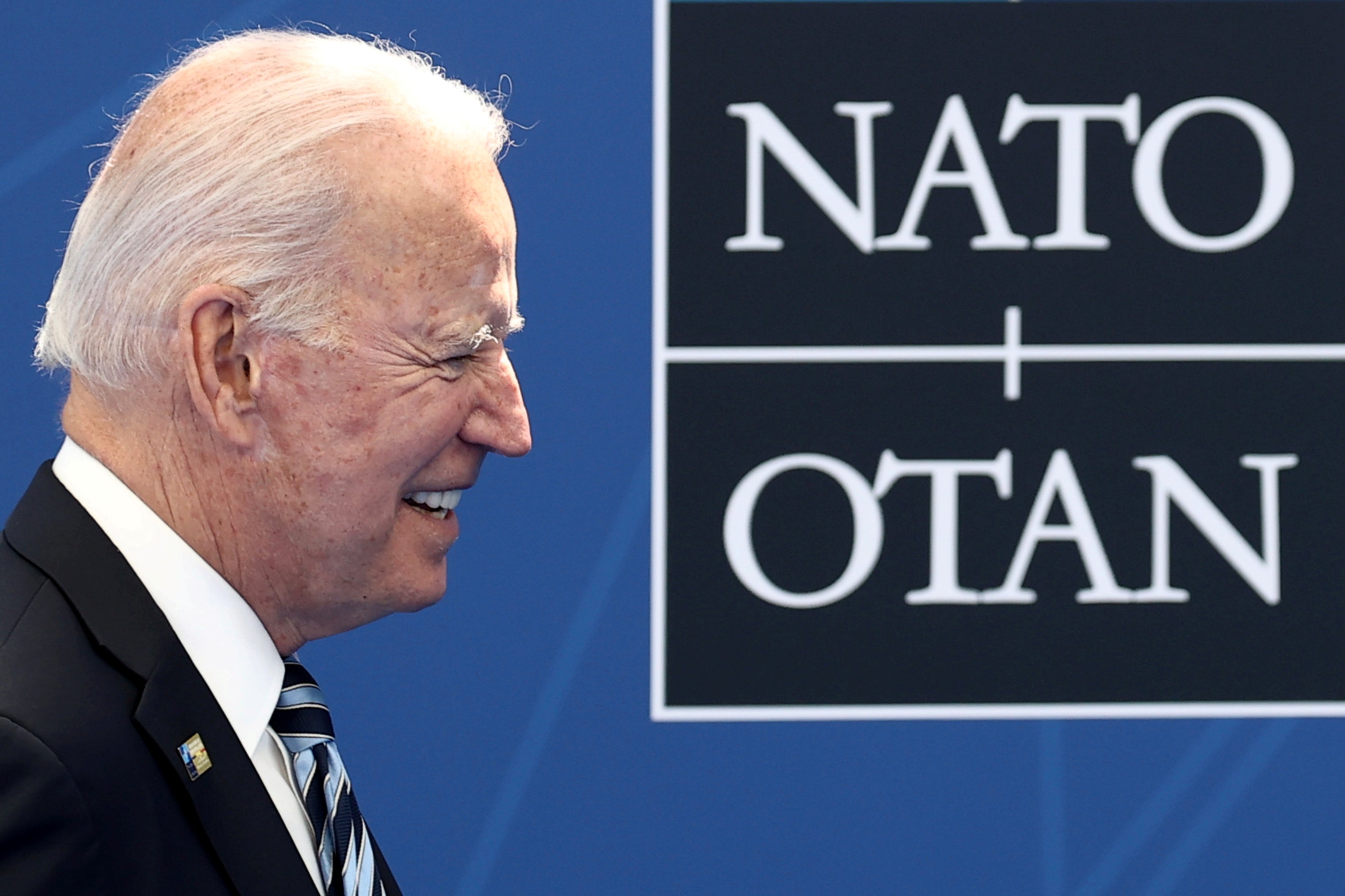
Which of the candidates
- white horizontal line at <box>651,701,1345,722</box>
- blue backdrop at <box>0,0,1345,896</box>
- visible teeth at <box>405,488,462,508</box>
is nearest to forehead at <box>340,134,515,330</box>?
visible teeth at <box>405,488,462,508</box>

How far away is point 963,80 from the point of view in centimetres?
164

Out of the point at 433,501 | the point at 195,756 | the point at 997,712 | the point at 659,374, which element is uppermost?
the point at 659,374

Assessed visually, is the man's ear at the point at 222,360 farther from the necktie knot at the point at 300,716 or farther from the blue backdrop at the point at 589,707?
the blue backdrop at the point at 589,707

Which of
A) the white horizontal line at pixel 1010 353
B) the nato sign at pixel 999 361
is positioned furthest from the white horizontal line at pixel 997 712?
the white horizontal line at pixel 1010 353

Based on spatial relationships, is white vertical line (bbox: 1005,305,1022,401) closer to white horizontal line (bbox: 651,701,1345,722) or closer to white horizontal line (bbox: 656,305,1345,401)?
white horizontal line (bbox: 656,305,1345,401)

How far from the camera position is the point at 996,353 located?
165 centimetres

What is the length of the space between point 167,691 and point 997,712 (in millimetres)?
1120

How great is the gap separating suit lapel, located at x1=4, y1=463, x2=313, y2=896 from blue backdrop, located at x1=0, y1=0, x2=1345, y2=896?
0.83 m

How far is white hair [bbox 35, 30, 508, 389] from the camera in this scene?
0.79 metres

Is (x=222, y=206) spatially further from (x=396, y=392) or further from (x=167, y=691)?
(x=167, y=691)

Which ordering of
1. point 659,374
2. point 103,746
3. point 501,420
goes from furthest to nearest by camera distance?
point 659,374
point 501,420
point 103,746

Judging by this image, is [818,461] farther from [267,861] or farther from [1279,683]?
[267,861]

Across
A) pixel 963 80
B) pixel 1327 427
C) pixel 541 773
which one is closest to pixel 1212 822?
pixel 1327 427

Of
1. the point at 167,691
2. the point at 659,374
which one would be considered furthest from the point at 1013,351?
the point at 167,691
